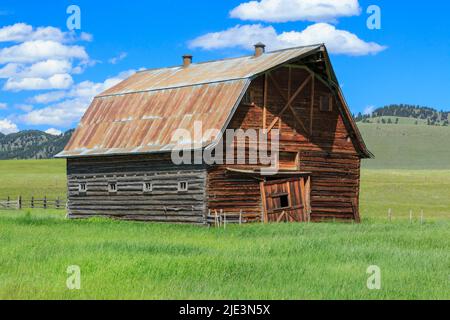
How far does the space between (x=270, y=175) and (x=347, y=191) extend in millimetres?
5003

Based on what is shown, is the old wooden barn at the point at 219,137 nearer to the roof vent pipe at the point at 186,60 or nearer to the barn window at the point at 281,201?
the barn window at the point at 281,201

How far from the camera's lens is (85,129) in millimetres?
37188

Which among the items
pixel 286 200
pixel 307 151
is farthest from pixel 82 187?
pixel 307 151

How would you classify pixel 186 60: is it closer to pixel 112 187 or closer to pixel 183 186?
pixel 112 187

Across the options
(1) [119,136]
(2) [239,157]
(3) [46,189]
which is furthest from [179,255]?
(3) [46,189]

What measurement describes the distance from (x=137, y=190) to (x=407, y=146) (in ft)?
419

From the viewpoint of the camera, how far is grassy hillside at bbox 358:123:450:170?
135500 mm

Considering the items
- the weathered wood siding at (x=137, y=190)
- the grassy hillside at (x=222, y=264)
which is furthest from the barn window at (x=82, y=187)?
the grassy hillside at (x=222, y=264)

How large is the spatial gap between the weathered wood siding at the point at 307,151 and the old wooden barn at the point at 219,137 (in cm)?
4

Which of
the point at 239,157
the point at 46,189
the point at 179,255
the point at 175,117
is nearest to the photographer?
the point at 179,255

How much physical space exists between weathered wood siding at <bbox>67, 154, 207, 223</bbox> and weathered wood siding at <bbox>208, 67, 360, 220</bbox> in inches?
37.7

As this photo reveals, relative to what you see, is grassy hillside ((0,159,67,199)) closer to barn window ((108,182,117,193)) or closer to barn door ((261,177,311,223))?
barn window ((108,182,117,193))

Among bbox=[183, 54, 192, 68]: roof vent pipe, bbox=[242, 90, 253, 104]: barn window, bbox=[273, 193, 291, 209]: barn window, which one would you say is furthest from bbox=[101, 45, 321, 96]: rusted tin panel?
bbox=[273, 193, 291, 209]: barn window
